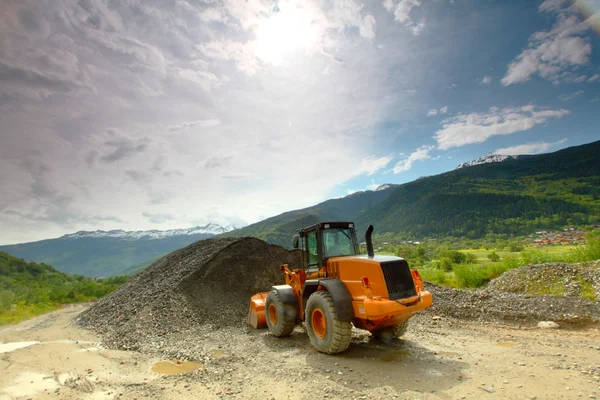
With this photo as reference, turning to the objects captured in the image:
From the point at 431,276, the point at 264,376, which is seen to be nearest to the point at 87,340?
the point at 264,376

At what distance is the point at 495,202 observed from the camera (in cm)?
12288

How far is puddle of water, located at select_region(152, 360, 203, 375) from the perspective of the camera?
6038 mm

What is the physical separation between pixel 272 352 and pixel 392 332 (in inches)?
109

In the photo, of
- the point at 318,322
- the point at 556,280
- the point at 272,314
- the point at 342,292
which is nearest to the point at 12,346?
the point at 272,314

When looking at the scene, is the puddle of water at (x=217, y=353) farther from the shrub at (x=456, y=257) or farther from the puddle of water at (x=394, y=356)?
the shrub at (x=456, y=257)

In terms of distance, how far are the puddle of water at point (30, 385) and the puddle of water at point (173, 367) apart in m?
1.69

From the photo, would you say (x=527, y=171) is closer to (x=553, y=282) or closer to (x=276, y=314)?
(x=553, y=282)

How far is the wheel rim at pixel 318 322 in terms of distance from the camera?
6.34 m

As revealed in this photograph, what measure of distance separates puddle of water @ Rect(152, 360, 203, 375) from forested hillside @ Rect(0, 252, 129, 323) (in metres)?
15.9

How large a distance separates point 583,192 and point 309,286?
162774 mm

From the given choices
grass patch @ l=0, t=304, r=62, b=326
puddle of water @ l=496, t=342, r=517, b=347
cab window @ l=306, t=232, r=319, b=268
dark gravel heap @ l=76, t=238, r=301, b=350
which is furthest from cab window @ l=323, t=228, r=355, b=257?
grass patch @ l=0, t=304, r=62, b=326

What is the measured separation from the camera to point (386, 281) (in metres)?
5.51

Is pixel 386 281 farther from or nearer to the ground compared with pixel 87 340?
farther from the ground

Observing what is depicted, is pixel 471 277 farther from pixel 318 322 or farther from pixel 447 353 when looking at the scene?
pixel 318 322
